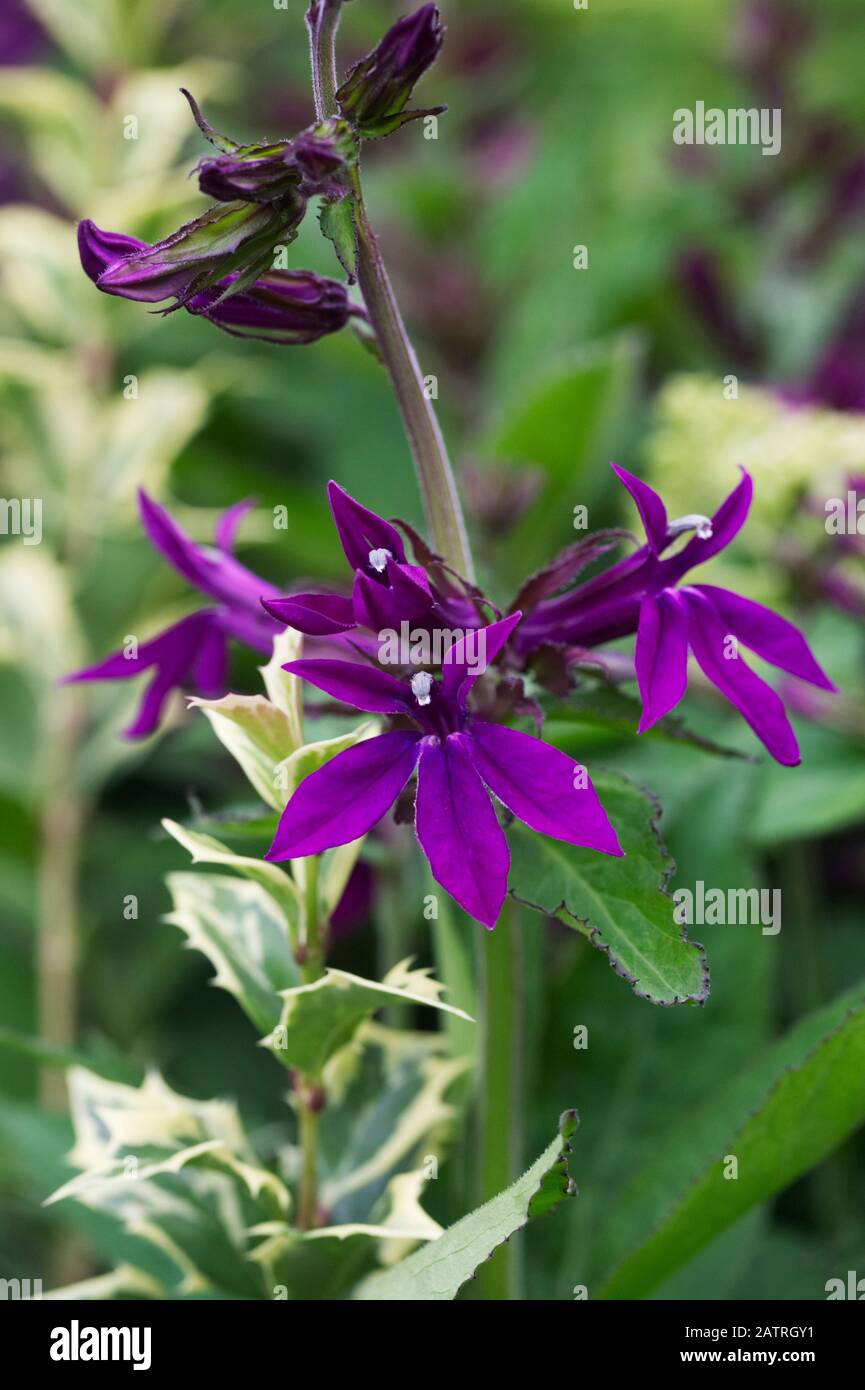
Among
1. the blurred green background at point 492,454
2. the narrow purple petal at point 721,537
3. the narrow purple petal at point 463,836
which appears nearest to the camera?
the narrow purple petal at point 463,836

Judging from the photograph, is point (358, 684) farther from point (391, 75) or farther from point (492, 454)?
point (492, 454)

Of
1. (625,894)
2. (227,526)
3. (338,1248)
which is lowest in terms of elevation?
(338,1248)

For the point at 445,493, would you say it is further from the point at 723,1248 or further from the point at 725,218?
the point at 725,218

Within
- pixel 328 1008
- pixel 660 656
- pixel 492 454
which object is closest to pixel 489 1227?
pixel 328 1008

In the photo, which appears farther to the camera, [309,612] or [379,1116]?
[379,1116]

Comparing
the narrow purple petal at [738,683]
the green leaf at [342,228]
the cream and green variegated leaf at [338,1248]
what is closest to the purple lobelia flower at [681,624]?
the narrow purple petal at [738,683]

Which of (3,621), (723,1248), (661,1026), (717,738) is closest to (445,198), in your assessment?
(3,621)

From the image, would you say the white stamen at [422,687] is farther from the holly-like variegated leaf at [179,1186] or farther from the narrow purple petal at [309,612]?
the holly-like variegated leaf at [179,1186]
